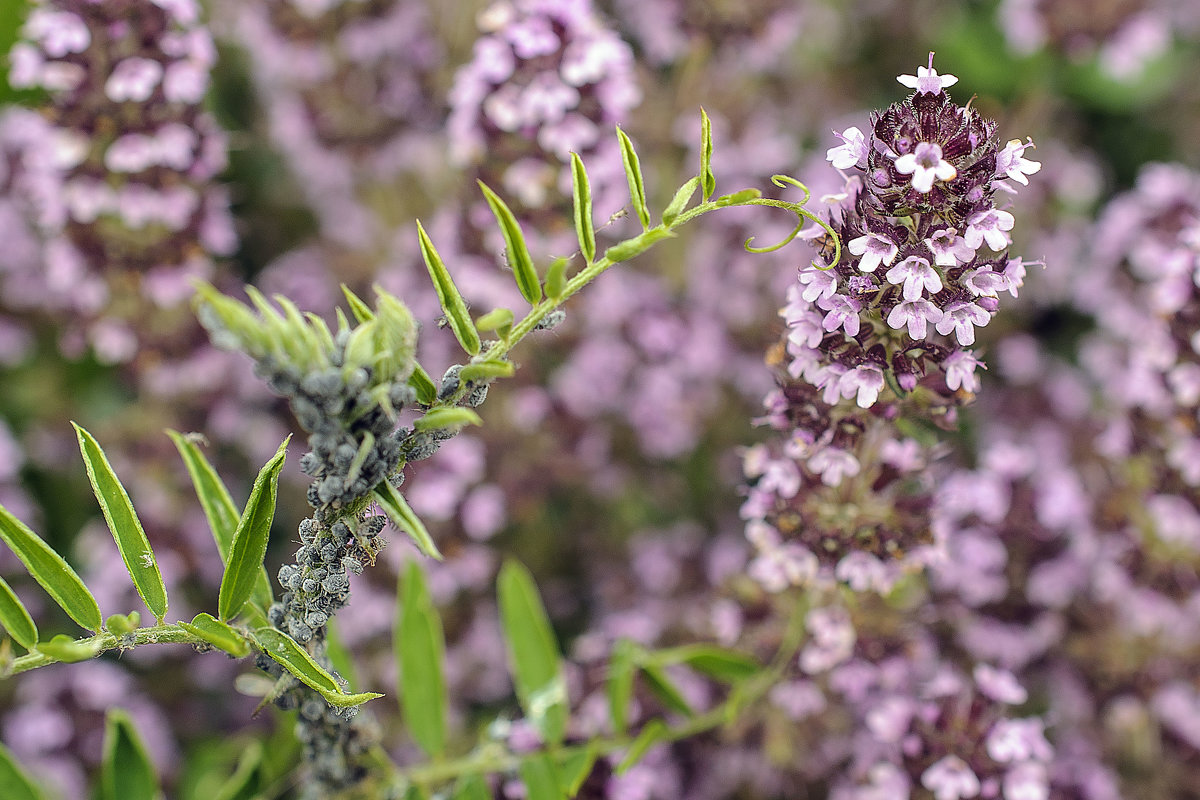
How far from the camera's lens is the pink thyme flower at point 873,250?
3.73 feet

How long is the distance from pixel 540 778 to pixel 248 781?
0.48 meters

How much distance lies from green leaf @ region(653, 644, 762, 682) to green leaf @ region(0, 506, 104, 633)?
85 centimetres

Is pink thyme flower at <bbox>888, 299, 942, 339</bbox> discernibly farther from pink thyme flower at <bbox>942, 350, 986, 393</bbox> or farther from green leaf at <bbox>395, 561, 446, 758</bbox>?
green leaf at <bbox>395, 561, 446, 758</bbox>

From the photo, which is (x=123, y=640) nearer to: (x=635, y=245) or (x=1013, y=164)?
(x=635, y=245)

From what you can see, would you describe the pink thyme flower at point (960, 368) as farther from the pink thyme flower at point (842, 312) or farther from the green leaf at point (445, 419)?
the green leaf at point (445, 419)

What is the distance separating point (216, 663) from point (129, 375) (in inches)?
30.0

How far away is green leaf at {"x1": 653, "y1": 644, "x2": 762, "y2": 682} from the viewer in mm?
1587

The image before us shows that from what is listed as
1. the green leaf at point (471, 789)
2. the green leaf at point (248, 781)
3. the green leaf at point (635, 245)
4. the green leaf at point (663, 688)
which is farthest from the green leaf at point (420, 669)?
the green leaf at point (635, 245)

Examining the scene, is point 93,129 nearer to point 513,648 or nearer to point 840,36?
point 513,648

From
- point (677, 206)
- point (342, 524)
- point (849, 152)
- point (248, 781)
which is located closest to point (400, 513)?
point (342, 524)

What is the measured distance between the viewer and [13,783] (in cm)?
137

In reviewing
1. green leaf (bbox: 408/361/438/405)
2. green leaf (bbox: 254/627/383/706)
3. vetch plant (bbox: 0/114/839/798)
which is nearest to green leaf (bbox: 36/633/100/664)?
vetch plant (bbox: 0/114/839/798)

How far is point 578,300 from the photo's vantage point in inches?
99.9

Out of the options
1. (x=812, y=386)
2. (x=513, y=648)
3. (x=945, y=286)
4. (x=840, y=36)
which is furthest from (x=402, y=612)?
(x=840, y=36)
